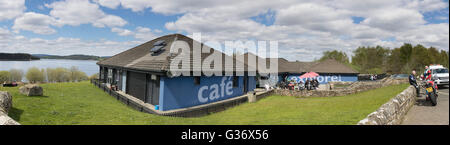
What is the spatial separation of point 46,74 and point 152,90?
4561 cm

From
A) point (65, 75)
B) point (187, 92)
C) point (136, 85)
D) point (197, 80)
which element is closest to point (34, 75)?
point (65, 75)

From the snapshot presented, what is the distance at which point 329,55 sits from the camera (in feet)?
331

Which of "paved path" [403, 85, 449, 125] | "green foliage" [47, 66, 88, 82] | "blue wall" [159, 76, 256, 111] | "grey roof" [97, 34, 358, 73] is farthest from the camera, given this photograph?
"green foliage" [47, 66, 88, 82]

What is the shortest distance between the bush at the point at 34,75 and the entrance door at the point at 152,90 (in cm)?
4273

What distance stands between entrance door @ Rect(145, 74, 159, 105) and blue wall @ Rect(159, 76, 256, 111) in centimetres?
130

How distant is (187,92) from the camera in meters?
13.0

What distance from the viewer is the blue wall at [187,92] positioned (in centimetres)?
1174

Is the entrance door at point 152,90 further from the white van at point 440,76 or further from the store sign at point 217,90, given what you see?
the white van at point 440,76

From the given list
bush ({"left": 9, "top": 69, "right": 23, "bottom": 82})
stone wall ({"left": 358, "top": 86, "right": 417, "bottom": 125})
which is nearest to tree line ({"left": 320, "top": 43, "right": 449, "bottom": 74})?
stone wall ({"left": 358, "top": 86, "right": 417, "bottom": 125})

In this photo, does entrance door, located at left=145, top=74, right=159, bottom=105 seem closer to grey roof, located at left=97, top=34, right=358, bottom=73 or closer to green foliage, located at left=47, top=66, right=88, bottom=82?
grey roof, located at left=97, top=34, right=358, bottom=73

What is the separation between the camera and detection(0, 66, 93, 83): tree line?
39475 millimetres

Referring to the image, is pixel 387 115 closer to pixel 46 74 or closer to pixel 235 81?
pixel 235 81
